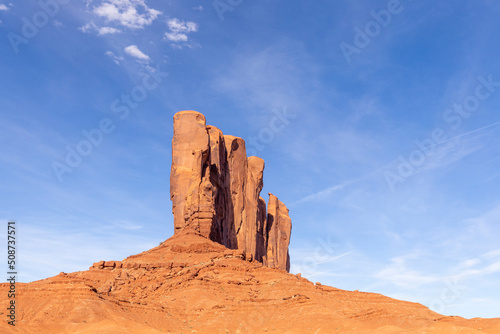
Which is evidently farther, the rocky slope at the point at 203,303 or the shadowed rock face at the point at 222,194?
the shadowed rock face at the point at 222,194

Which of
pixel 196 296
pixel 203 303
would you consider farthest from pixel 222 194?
pixel 203 303

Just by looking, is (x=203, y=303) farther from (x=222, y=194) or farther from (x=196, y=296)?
(x=222, y=194)

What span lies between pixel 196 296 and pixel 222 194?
3767cm

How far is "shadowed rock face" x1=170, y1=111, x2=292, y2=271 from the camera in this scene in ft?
242

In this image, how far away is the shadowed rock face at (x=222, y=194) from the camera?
242 ft

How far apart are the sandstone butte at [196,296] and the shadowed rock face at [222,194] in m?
0.19

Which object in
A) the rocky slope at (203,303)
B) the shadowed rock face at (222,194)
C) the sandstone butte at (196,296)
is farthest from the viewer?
the shadowed rock face at (222,194)

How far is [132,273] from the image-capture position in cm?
6038

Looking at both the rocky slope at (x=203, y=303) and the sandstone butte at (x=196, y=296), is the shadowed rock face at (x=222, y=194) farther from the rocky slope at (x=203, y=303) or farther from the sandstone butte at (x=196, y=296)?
the rocky slope at (x=203, y=303)

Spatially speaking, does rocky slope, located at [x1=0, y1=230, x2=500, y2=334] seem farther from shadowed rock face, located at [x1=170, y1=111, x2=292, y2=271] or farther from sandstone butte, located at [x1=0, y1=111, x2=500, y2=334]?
shadowed rock face, located at [x1=170, y1=111, x2=292, y2=271]

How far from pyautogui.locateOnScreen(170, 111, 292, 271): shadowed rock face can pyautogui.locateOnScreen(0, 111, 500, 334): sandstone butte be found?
0.19m

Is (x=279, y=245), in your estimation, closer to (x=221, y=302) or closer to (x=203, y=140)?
(x=203, y=140)

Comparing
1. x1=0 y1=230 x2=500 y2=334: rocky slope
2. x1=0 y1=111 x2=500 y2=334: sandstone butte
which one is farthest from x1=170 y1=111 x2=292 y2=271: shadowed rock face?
x1=0 y1=230 x2=500 y2=334: rocky slope

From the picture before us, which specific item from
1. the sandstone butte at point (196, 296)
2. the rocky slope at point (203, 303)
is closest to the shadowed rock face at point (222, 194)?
the sandstone butte at point (196, 296)
